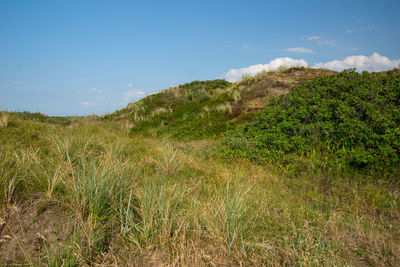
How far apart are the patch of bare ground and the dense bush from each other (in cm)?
542

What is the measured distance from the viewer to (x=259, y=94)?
45.3ft

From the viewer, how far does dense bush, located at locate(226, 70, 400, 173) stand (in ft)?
18.7

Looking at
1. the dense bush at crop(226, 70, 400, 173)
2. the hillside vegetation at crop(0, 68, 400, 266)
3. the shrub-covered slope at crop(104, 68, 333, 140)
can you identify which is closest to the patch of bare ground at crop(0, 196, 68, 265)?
the hillside vegetation at crop(0, 68, 400, 266)

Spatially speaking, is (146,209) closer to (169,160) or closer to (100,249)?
(100,249)

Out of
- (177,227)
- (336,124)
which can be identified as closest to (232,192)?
(177,227)

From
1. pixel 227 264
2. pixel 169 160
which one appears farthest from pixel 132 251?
pixel 169 160

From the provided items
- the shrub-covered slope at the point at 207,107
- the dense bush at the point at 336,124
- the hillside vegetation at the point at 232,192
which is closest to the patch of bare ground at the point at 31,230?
the hillside vegetation at the point at 232,192

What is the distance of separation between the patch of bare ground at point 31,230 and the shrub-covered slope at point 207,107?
27.6ft

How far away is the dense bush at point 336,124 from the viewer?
5.71 meters

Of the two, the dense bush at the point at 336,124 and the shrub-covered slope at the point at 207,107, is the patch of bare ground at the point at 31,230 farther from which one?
the shrub-covered slope at the point at 207,107

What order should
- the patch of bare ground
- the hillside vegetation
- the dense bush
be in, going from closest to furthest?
the patch of bare ground, the hillside vegetation, the dense bush

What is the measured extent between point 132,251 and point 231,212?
1195mm

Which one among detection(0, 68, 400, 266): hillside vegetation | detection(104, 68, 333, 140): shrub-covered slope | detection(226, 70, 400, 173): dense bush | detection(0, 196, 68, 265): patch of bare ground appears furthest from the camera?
detection(104, 68, 333, 140): shrub-covered slope

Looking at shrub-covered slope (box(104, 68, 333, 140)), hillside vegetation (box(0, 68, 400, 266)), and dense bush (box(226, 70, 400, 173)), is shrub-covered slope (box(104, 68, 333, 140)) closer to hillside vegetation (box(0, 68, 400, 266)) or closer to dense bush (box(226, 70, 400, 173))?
hillside vegetation (box(0, 68, 400, 266))
